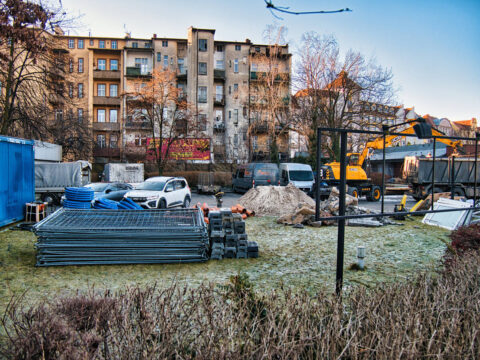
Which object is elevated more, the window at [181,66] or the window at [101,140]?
the window at [181,66]

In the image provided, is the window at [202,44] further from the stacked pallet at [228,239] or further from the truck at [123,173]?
the stacked pallet at [228,239]

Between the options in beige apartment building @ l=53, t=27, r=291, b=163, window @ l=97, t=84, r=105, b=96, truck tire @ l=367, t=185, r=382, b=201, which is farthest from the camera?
window @ l=97, t=84, r=105, b=96

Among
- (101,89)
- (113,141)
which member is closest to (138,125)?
(113,141)

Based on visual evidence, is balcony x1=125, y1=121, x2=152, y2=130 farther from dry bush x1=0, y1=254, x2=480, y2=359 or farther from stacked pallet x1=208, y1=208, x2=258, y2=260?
dry bush x1=0, y1=254, x2=480, y2=359

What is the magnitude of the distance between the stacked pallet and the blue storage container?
26.8 feet

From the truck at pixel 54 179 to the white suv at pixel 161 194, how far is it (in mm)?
7175

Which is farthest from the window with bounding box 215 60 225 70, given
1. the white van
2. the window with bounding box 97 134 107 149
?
the white van

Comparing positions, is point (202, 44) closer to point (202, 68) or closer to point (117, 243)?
point (202, 68)

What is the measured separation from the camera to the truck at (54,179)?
21630 millimetres

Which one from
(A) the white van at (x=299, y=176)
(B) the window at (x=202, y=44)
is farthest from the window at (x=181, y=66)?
(A) the white van at (x=299, y=176)

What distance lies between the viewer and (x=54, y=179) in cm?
2205

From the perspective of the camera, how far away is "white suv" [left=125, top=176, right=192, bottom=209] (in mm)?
16391

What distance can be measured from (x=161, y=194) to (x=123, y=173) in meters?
13.5

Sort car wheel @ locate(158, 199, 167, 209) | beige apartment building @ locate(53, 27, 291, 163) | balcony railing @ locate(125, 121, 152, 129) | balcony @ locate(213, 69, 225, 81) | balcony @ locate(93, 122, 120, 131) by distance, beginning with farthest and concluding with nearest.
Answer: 1. balcony @ locate(213, 69, 225, 81)
2. balcony @ locate(93, 122, 120, 131)
3. beige apartment building @ locate(53, 27, 291, 163)
4. balcony railing @ locate(125, 121, 152, 129)
5. car wheel @ locate(158, 199, 167, 209)
